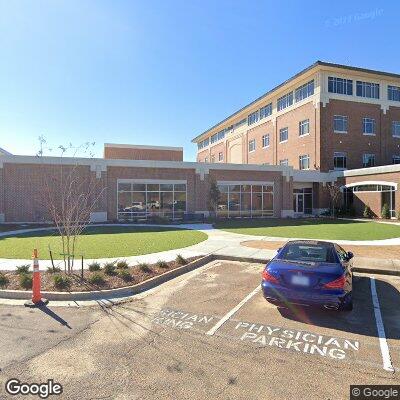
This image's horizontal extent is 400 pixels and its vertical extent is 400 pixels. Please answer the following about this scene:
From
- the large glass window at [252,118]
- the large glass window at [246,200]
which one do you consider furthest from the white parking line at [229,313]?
the large glass window at [252,118]

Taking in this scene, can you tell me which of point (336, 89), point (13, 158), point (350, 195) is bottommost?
point (350, 195)

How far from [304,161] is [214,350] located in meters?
38.1

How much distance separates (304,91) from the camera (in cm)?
4003

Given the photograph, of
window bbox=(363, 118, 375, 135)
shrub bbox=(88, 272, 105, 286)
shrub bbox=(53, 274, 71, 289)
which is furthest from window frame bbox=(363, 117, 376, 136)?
shrub bbox=(53, 274, 71, 289)

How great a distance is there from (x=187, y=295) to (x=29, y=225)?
20.0 metres

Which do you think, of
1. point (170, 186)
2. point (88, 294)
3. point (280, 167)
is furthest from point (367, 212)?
point (88, 294)

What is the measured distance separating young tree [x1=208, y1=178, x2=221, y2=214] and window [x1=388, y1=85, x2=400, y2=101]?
25.4 meters

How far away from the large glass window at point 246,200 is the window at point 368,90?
17.2 m

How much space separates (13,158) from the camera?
2523 cm

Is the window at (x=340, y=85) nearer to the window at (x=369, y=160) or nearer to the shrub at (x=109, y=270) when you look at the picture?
the window at (x=369, y=160)

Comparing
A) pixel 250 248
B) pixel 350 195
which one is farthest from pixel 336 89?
pixel 250 248

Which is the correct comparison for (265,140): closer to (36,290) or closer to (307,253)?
(307,253)

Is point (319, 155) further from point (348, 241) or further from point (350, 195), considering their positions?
point (348, 241)

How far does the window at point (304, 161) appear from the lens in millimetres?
39750
